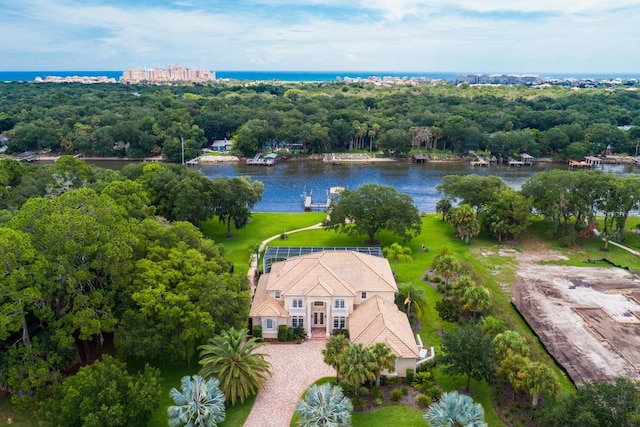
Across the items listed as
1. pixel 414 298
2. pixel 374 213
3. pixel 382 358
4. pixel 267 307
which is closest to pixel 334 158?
pixel 374 213

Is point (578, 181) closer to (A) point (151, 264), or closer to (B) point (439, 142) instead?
(A) point (151, 264)

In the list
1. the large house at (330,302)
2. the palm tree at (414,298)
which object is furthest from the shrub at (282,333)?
the palm tree at (414,298)

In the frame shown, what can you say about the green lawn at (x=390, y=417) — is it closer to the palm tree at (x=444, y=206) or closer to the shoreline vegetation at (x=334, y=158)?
the palm tree at (x=444, y=206)

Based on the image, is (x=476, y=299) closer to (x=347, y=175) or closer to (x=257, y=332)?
(x=257, y=332)

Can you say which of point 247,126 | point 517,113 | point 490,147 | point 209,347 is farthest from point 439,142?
point 209,347

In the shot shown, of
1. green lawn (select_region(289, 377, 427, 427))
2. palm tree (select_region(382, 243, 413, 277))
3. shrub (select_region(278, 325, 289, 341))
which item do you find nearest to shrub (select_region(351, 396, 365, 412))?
green lawn (select_region(289, 377, 427, 427))

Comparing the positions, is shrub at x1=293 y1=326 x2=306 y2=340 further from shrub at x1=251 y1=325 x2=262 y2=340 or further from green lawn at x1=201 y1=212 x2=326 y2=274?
green lawn at x1=201 y1=212 x2=326 y2=274
